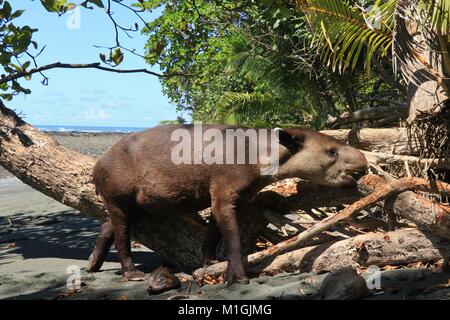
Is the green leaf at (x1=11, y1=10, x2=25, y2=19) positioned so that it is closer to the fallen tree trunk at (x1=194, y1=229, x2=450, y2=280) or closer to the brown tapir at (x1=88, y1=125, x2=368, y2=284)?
the brown tapir at (x1=88, y1=125, x2=368, y2=284)

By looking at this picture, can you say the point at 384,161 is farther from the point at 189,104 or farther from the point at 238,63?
the point at 189,104

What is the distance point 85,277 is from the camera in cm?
624

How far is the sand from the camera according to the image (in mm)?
4578

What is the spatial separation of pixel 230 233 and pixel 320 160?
1.23 metres

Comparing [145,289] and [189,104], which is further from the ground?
[189,104]

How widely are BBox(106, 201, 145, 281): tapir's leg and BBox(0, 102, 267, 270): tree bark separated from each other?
40 cm

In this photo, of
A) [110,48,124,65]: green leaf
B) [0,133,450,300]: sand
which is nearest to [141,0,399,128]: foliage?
[0,133,450,300]: sand

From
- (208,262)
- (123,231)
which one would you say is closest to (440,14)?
(208,262)

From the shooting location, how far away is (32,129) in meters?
7.84

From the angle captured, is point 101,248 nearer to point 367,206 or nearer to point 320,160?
point 320,160

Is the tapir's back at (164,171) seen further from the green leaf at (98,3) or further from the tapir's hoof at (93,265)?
the green leaf at (98,3)

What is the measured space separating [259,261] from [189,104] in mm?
22089
